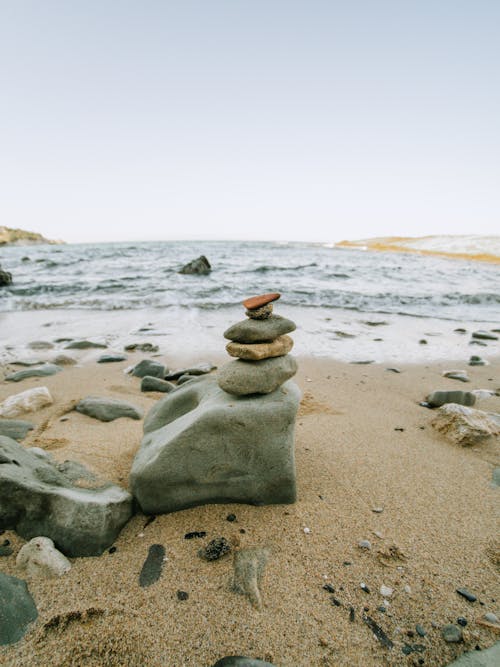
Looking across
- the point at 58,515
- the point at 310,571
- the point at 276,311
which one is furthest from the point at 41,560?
the point at 276,311

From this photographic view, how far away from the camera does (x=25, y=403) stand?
363cm

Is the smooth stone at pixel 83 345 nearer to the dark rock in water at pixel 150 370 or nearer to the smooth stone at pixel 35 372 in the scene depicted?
the smooth stone at pixel 35 372

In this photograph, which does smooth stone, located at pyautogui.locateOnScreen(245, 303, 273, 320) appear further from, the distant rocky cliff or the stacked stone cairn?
the distant rocky cliff

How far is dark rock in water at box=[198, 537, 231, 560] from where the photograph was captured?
1896 mm

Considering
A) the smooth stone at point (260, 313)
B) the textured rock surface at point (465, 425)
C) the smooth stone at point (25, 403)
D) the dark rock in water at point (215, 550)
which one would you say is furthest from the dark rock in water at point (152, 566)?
the textured rock surface at point (465, 425)

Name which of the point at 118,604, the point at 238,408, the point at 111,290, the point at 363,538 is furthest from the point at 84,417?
the point at 111,290

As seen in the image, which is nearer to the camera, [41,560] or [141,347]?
[41,560]

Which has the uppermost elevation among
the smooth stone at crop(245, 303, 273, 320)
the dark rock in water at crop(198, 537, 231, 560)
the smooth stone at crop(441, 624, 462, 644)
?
the smooth stone at crop(245, 303, 273, 320)

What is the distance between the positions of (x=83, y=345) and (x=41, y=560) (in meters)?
5.10

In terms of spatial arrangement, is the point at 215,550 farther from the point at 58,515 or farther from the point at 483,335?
the point at 483,335

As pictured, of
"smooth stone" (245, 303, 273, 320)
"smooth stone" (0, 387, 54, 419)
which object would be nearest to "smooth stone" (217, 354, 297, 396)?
"smooth stone" (245, 303, 273, 320)

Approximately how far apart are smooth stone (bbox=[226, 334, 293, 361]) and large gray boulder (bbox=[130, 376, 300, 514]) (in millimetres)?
363

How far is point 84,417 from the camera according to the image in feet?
11.8

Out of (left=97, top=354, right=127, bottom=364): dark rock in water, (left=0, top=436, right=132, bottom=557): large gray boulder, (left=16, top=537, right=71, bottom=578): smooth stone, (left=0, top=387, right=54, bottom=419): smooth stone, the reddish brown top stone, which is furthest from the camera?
(left=97, top=354, right=127, bottom=364): dark rock in water
